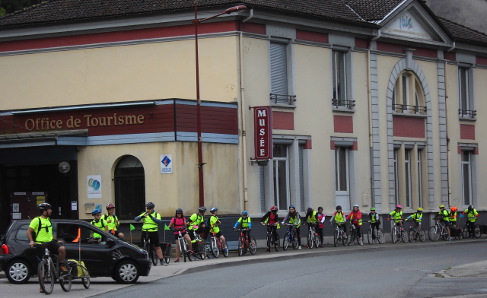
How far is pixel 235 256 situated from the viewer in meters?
36.3

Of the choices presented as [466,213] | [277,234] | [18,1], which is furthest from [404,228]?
[18,1]

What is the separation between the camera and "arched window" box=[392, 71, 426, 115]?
48688 millimetres

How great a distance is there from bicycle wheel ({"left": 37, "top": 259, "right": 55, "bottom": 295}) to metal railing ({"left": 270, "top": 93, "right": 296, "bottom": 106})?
768 inches

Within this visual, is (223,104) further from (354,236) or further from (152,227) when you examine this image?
(152,227)

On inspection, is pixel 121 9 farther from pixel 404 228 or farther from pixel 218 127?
pixel 404 228

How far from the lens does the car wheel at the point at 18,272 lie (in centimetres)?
2602

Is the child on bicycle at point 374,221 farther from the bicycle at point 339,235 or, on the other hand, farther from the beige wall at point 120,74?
the beige wall at point 120,74

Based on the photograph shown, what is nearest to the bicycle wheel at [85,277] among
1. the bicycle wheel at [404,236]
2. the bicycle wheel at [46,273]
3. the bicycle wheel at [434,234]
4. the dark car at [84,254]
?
the bicycle wheel at [46,273]

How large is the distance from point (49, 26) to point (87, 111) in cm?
574

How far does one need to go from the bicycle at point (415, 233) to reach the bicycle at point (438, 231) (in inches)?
28.6

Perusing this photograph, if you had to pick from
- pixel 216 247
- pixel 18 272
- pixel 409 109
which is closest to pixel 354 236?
pixel 409 109

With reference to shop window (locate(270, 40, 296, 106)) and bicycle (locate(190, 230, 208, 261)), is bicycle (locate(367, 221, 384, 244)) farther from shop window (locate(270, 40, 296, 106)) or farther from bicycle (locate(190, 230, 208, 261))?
bicycle (locate(190, 230, 208, 261))

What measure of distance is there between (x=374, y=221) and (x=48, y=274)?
2313 centimetres

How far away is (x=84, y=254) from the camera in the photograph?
25.7 meters
